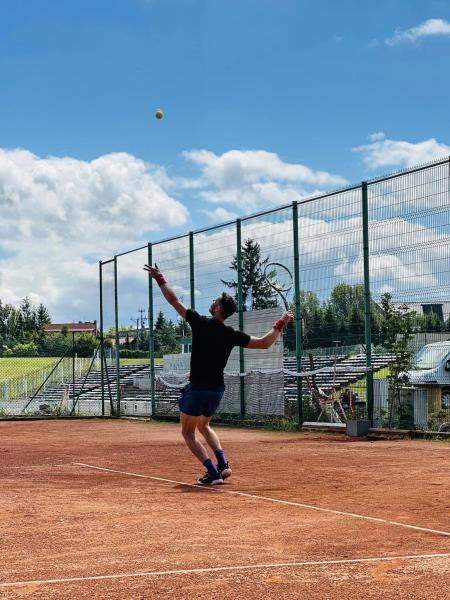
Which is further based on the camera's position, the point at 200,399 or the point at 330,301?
the point at 330,301

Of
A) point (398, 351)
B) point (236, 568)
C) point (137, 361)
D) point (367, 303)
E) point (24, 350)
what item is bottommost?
point (236, 568)

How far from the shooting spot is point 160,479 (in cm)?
970

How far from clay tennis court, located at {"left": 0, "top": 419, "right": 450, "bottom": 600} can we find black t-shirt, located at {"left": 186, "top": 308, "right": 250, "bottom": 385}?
3.56 feet

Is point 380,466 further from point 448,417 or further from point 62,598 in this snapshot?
point 62,598

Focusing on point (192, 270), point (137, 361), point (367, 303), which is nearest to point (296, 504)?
point (367, 303)

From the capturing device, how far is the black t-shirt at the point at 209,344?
9.09 metres

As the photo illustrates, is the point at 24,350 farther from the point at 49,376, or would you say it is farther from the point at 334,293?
the point at 334,293

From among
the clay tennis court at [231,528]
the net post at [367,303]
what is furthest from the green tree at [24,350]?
the clay tennis court at [231,528]

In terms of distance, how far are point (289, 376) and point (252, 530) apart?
13265 mm

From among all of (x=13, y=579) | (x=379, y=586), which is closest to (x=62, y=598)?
(x=13, y=579)

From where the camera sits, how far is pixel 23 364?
110 ft

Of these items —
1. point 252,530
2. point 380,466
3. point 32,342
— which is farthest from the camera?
point 32,342

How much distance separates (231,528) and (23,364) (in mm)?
28009

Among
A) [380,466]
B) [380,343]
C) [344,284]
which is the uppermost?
[344,284]
